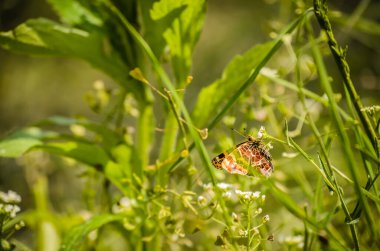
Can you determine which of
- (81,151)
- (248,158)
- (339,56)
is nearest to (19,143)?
(81,151)

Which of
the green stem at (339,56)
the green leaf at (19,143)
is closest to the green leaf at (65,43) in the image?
the green leaf at (19,143)

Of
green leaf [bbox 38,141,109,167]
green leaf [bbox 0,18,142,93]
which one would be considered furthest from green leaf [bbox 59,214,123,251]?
green leaf [bbox 0,18,142,93]

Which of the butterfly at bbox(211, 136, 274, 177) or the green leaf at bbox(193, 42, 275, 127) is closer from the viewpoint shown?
the butterfly at bbox(211, 136, 274, 177)

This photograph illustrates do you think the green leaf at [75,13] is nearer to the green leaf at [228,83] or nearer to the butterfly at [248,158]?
the green leaf at [228,83]

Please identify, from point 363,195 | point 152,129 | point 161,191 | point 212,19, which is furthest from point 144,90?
point 212,19

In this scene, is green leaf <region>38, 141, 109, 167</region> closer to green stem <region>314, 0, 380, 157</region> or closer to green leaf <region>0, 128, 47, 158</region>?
green leaf <region>0, 128, 47, 158</region>

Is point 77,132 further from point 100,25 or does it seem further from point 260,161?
point 260,161
